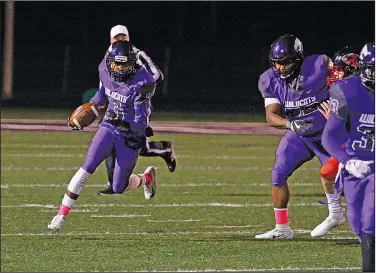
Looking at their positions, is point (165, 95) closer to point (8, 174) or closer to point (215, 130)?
point (215, 130)

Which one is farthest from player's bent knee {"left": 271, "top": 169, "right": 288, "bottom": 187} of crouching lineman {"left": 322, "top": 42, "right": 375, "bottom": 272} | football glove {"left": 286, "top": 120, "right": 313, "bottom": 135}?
crouching lineman {"left": 322, "top": 42, "right": 375, "bottom": 272}

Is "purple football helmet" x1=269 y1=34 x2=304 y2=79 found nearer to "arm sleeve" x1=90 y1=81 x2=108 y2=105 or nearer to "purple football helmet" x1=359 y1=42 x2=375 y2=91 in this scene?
"arm sleeve" x1=90 y1=81 x2=108 y2=105

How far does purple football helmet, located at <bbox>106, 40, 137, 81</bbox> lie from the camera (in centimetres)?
854

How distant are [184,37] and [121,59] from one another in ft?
76.9

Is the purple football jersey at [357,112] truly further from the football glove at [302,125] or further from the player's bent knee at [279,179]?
the player's bent knee at [279,179]

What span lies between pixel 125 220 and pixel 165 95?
19.6m

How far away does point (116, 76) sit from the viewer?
8.81 meters

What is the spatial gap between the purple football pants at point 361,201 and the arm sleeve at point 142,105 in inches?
111

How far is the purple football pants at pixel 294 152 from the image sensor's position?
8.71m

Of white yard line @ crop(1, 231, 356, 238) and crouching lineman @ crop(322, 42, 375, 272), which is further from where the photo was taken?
A: white yard line @ crop(1, 231, 356, 238)

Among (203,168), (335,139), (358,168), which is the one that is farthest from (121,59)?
(203,168)

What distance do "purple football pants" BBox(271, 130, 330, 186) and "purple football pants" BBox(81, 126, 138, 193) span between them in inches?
45.4

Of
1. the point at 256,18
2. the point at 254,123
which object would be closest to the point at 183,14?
the point at 256,18

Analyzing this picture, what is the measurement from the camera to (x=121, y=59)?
337 inches
